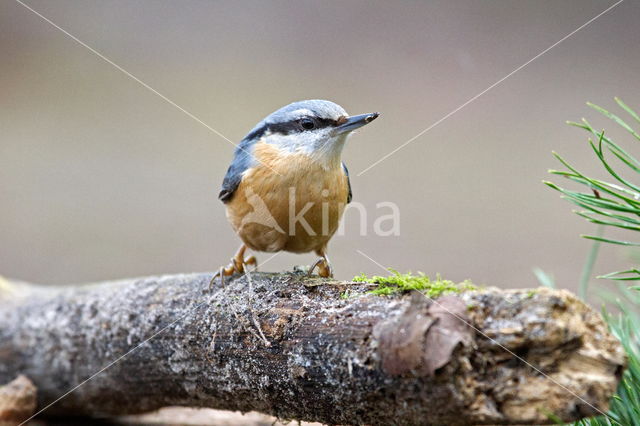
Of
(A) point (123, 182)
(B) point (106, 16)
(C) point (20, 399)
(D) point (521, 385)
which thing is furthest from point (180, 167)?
(D) point (521, 385)

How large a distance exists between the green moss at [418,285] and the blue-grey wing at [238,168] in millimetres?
1324

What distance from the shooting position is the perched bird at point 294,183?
298cm

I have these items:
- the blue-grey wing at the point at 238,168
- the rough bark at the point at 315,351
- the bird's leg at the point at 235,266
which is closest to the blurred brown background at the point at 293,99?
the bird's leg at the point at 235,266

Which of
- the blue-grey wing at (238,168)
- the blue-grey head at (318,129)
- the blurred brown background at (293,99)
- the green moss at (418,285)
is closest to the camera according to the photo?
the green moss at (418,285)

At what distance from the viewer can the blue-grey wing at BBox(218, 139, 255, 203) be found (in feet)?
10.5

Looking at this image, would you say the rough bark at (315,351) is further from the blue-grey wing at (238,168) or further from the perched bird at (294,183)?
the blue-grey wing at (238,168)

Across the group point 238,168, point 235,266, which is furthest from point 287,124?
point 235,266

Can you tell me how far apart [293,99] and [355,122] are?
470 cm

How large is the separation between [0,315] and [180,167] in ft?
14.0

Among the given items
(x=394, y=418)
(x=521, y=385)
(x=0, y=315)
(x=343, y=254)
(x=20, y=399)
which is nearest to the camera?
(x=521, y=385)

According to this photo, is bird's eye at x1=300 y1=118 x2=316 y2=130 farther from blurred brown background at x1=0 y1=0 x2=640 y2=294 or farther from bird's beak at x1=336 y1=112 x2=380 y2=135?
blurred brown background at x1=0 y1=0 x2=640 y2=294

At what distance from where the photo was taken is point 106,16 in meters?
8.18

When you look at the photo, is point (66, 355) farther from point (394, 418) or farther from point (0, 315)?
point (394, 418)

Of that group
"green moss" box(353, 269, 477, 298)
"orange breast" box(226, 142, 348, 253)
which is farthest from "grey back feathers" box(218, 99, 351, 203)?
"green moss" box(353, 269, 477, 298)
